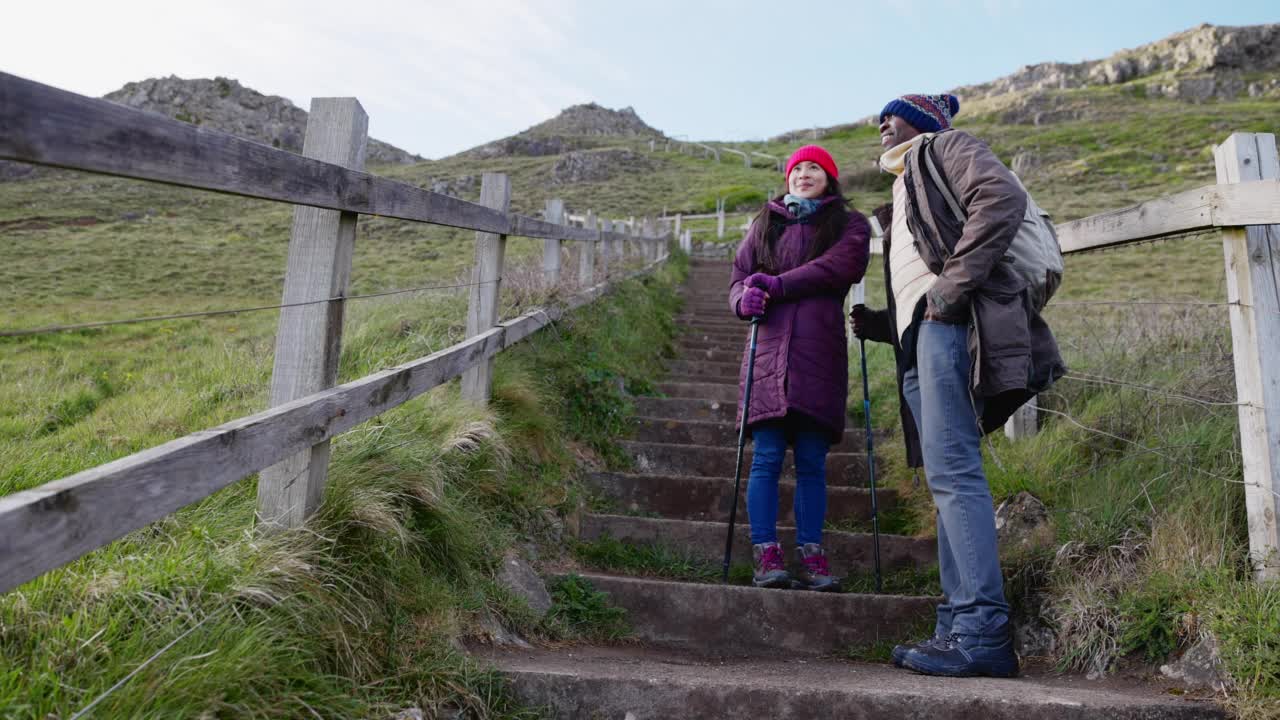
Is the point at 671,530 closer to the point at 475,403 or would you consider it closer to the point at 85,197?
the point at 475,403

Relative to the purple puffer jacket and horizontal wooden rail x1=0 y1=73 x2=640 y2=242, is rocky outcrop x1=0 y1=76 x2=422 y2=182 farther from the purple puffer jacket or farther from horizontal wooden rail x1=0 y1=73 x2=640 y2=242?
horizontal wooden rail x1=0 y1=73 x2=640 y2=242

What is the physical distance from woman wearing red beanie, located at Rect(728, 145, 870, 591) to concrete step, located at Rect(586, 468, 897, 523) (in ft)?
2.67

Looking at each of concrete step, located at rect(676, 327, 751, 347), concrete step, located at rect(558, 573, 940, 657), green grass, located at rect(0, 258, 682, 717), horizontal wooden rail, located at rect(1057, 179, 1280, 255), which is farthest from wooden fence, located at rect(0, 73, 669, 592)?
concrete step, located at rect(676, 327, 751, 347)

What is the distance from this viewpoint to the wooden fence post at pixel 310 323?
2.41 metres

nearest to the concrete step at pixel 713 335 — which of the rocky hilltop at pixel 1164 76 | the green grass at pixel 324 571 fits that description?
the green grass at pixel 324 571

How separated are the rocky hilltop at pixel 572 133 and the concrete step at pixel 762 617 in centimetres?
6966

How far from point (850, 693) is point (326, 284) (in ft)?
6.40

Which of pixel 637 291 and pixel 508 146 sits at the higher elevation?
pixel 508 146

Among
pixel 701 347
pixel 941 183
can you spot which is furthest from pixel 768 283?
pixel 701 347

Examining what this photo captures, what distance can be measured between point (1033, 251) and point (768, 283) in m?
1.23

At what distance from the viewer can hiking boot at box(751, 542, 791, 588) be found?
3.64 meters

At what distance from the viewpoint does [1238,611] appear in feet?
8.32

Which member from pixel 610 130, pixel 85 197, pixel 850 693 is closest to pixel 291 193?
pixel 850 693

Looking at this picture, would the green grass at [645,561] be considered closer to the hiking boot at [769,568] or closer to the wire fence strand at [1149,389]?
the hiking boot at [769,568]
